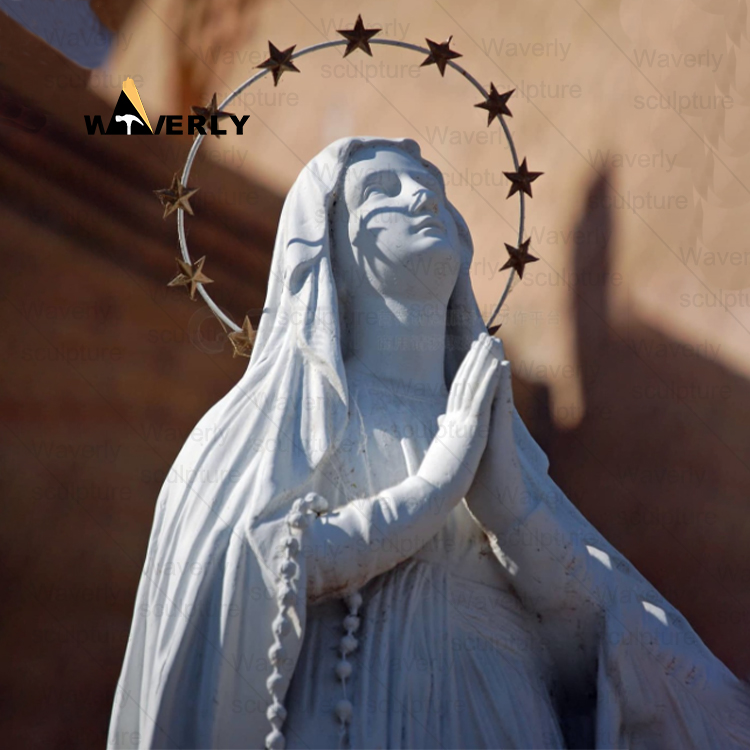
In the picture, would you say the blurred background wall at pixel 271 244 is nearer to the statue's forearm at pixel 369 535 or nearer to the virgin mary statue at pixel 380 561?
the virgin mary statue at pixel 380 561

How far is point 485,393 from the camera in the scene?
3.62m

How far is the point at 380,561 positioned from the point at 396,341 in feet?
2.10

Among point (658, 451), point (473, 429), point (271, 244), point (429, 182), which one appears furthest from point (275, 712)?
point (271, 244)

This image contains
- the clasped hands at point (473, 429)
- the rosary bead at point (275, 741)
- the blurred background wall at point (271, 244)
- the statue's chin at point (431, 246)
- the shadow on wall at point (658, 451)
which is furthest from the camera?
the blurred background wall at point (271, 244)

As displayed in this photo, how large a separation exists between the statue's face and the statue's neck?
0.14 feet

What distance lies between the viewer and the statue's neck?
389 cm

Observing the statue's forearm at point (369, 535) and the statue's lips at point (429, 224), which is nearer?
the statue's forearm at point (369, 535)

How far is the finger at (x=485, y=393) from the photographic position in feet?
11.9

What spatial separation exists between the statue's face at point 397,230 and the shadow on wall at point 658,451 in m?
1.18

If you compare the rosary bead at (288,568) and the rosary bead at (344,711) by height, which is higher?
the rosary bead at (288,568)

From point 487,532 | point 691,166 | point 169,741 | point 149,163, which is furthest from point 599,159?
point 169,741

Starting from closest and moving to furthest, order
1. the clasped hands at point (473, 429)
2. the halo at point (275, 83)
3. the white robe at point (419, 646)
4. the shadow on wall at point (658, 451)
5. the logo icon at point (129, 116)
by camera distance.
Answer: the white robe at point (419, 646), the clasped hands at point (473, 429), the halo at point (275, 83), the shadow on wall at point (658, 451), the logo icon at point (129, 116)

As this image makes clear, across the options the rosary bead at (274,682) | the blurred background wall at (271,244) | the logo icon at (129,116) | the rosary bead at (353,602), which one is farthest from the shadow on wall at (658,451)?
the rosary bead at (274,682)

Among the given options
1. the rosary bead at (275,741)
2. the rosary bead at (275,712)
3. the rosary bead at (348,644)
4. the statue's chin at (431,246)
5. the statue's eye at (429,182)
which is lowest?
the rosary bead at (275,741)
